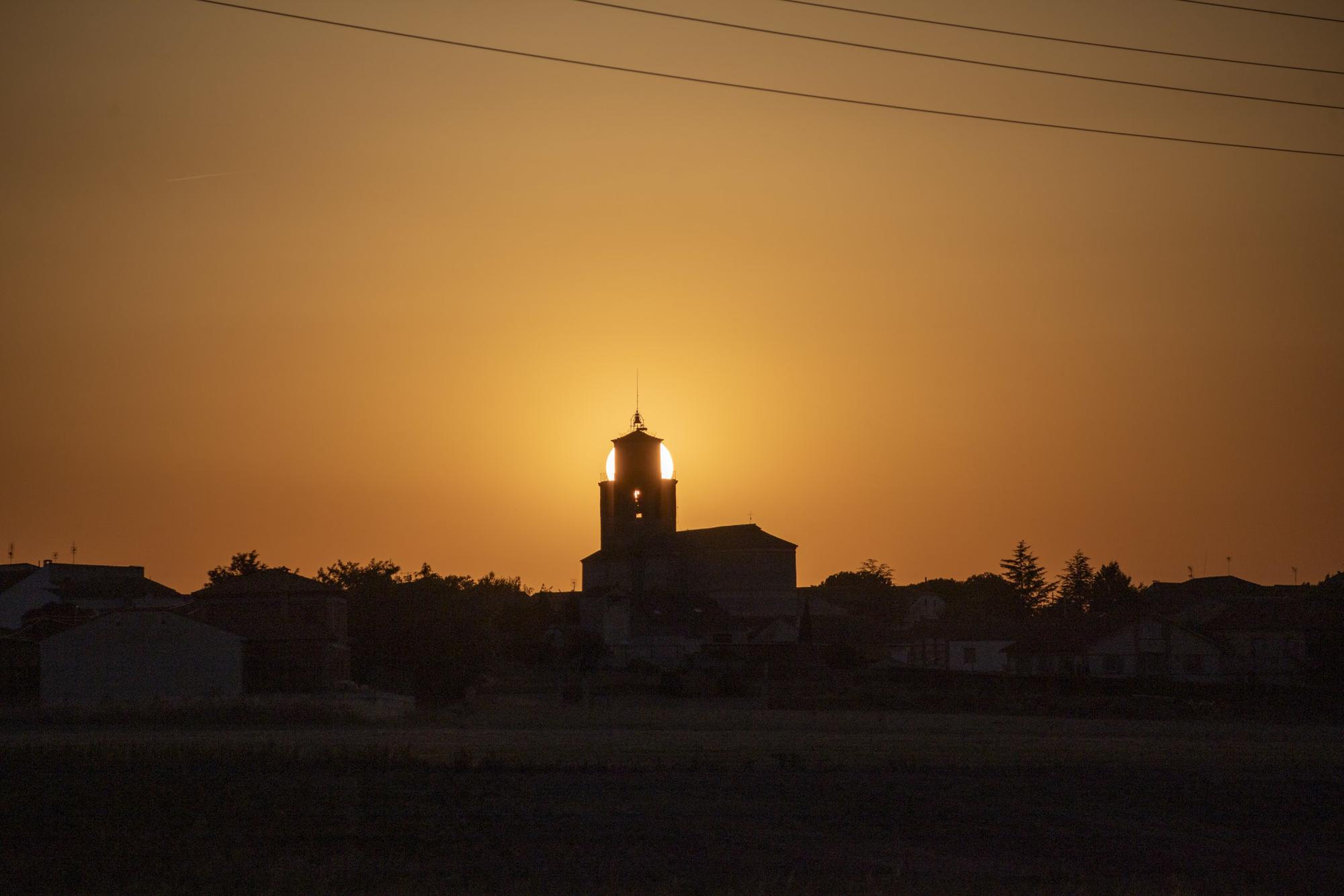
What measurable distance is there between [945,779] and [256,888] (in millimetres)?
17971

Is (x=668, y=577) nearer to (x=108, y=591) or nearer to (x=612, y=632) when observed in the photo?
(x=612, y=632)

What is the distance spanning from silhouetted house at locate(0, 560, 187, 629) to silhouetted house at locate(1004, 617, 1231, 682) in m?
57.8

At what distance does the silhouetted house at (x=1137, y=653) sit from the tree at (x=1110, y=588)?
6646 centimetres

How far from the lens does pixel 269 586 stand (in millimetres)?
78188

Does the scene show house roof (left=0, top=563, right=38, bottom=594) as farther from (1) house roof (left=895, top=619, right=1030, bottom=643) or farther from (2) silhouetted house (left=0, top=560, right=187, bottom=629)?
(1) house roof (left=895, top=619, right=1030, bottom=643)

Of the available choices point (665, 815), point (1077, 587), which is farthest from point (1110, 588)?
point (665, 815)

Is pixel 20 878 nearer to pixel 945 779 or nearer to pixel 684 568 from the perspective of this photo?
pixel 945 779

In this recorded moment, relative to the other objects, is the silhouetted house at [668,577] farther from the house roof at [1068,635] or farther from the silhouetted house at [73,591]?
the silhouetted house at [73,591]

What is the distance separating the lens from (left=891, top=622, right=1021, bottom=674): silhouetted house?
341 ft

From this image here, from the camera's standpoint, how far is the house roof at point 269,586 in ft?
256

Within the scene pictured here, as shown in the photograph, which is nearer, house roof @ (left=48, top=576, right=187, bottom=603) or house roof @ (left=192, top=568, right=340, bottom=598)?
house roof @ (left=192, top=568, right=340, bottom=598)

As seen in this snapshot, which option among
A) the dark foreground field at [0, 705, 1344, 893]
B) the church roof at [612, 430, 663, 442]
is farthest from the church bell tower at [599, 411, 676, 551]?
the dark foreground field at [0, 705, 1344, 893]

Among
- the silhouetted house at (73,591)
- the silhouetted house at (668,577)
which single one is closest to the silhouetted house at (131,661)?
the silhouetted house at (73,591)

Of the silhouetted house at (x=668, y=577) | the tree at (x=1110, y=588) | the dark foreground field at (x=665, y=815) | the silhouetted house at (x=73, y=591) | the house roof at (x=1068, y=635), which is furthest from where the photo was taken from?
the tree at (x=1110, y=588)
